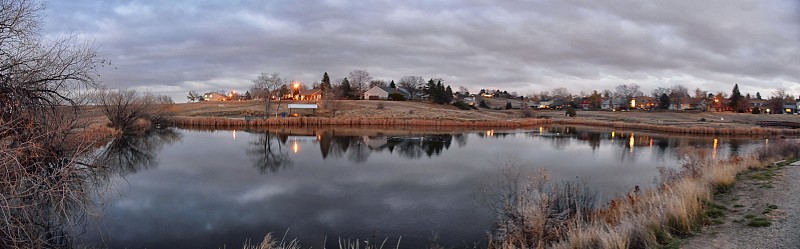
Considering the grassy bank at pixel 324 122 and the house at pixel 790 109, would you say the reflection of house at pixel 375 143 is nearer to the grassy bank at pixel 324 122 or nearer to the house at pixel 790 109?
the grassy bank at pixel 324 122

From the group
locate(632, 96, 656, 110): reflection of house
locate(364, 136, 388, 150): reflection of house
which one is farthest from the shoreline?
locate(632, 96, 656, 110): reflection of house

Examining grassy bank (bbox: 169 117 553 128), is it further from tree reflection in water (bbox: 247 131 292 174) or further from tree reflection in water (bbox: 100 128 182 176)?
tree reflection in water (bbox: 247 131 292 174)

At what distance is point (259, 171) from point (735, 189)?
1680 cm

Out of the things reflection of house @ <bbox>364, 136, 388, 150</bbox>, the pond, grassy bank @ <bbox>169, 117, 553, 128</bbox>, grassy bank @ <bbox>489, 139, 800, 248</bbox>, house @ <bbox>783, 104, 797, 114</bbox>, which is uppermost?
house @ <bbox>783, 104, 797, 114</bbox>

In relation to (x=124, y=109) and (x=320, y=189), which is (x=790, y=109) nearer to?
(x=320, y=189)

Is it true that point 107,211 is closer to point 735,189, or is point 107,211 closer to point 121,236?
point 121,236

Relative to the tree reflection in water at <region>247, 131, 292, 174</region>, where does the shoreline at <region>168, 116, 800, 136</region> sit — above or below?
above

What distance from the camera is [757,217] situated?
27.2 ft

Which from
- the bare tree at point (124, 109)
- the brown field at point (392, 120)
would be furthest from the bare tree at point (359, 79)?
the bare tree at point (124, 109)

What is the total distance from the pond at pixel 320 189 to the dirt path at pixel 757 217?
4.02 meters

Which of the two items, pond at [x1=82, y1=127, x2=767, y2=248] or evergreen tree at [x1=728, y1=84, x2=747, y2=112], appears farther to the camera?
evergreen tree at [x1=728, y1=84, x2=747, y2=112]

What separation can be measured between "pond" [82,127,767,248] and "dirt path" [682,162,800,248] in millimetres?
4022

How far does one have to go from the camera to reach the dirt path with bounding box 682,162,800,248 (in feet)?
22.8

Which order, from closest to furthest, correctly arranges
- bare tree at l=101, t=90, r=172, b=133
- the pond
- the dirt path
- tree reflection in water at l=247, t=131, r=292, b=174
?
1. the dirt path
2. the pond
3. tree reflection in water at l=247, t=131, r=292, b=174
4. bare tree at l=101, t=90, r=172, b=133
